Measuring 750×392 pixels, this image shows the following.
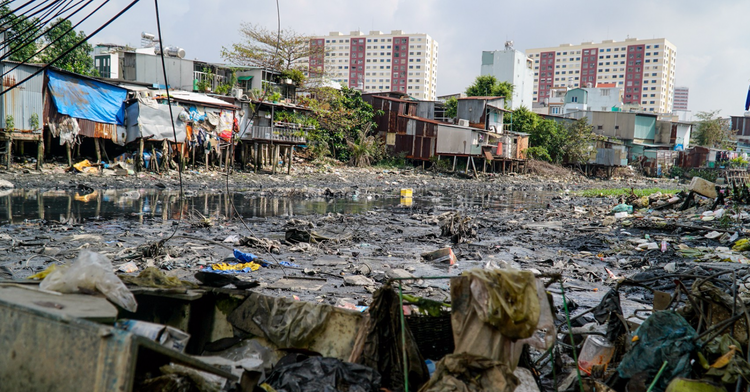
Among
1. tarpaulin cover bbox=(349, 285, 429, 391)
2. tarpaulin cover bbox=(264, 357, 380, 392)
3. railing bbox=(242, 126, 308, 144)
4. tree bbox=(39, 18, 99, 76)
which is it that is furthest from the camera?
railing bbox=(242, 126, 308, 144)

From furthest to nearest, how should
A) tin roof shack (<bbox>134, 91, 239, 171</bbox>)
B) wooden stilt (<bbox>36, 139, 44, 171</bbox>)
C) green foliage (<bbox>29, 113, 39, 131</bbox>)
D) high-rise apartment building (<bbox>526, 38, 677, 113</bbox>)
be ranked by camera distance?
high-rise apartment building (<bbox>526, 38, 677, 113</bbox>) < tin roof shack (<bbox>134, 91, 239, 171</bbox>) < wooden stilt (<bbox>36, 139, 44, 171</bbox>) < green foliage (<bbox>29, 113, 39, 131</bbox>)

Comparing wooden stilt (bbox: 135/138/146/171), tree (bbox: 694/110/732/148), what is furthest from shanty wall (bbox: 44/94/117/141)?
tree (bbox: 694/110/732/148)

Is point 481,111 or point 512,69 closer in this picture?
point 481,111

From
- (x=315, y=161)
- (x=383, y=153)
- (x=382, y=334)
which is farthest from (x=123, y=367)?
(x=383, y=153)

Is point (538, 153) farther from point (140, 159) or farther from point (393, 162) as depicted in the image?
point (140, 159)

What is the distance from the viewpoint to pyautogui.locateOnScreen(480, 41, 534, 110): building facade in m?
51.0

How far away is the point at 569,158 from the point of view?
4084cm

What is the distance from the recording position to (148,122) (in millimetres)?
21453

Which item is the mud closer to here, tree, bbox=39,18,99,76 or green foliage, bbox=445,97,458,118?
tree, bbox=39,18,99,76

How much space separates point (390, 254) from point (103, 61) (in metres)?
25.4

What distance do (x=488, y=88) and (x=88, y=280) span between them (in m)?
39.7

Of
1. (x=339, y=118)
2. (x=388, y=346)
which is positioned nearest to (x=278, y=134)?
(x=339, y=118)

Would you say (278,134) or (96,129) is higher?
(278,134)

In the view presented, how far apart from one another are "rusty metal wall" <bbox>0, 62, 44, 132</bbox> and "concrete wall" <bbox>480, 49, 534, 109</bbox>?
40.4 metres
